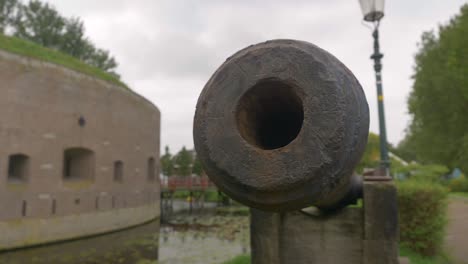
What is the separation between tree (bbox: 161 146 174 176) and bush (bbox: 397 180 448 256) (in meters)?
21.9

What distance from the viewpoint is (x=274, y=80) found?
137 cm

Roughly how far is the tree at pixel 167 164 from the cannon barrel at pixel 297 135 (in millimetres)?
24930

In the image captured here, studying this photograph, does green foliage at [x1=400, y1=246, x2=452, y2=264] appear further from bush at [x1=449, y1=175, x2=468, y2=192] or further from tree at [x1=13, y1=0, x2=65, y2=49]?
tree at [x1=13, y1=0, x2=65, y2=49]

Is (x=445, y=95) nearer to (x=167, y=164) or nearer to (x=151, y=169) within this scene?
(x=151, y=169)

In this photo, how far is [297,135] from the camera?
1386mm

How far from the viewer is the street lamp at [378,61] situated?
5.23 metres

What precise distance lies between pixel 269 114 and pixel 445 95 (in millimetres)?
14640

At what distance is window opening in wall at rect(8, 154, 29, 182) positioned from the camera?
10.5 meters

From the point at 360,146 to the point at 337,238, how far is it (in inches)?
64.3

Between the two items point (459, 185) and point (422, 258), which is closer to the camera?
point (422, 258)

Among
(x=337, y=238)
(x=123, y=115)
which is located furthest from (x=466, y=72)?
(x=123, y=115)

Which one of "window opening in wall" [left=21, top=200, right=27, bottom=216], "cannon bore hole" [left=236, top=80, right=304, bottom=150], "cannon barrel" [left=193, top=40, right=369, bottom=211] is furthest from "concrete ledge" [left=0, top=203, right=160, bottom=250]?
"cannon barrel" [left=193, top=40, right=369, bottom=211]

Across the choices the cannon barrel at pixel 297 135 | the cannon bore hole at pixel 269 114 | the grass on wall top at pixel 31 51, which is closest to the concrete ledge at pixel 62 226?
the grass on wall top at pixel 31 51

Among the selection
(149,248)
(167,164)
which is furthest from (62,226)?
(167,164)
